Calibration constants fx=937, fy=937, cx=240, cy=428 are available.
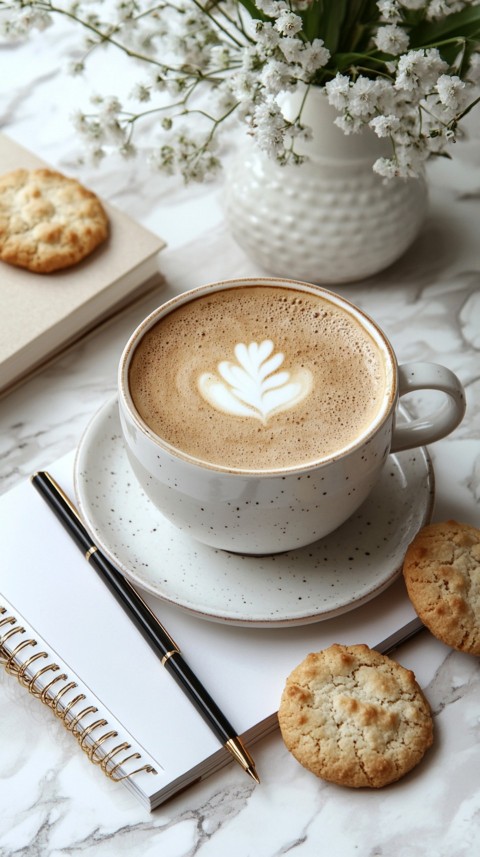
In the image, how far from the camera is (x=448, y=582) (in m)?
0.96

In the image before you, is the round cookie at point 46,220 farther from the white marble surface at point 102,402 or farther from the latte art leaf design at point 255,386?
the latte art leaf design at point 255,386

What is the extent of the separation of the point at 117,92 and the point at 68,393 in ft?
2.20

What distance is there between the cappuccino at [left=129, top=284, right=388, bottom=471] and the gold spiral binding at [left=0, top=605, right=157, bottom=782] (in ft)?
0.87

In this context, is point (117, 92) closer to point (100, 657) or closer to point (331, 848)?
point (100, 657)

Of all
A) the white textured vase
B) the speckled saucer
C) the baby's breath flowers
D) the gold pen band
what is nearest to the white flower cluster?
the baby's breath flowers

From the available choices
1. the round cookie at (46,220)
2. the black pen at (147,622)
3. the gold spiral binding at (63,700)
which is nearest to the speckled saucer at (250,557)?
the black pen at (147,622)

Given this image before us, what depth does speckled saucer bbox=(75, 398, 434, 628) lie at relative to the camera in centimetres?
98

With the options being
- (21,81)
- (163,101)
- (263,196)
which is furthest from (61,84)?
(263,196)

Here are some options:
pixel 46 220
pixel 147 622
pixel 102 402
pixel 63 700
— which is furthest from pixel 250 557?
pixel 46 220

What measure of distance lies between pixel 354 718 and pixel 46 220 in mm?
849

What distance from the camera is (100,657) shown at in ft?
3.20

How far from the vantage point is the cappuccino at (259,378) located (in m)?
0.94

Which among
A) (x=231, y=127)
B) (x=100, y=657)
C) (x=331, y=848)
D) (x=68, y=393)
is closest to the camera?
(x=331, y=848)

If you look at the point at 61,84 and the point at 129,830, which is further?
the point at 61,84
